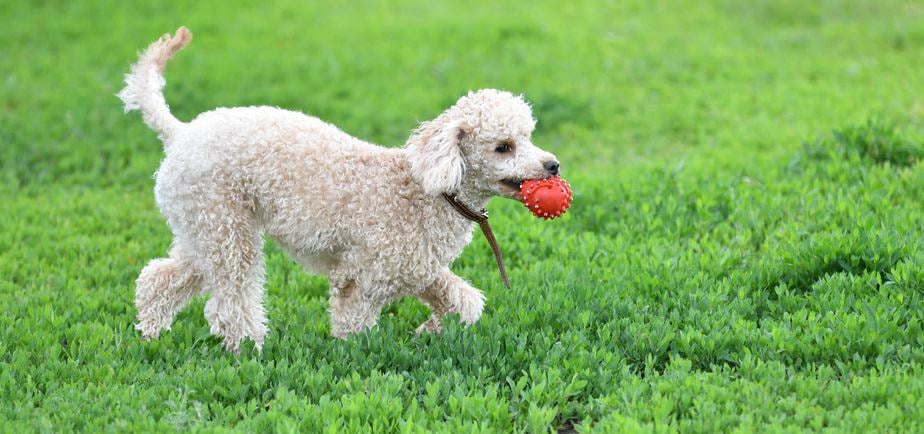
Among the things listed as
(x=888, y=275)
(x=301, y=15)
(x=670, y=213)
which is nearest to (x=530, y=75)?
(x=301, y=15)

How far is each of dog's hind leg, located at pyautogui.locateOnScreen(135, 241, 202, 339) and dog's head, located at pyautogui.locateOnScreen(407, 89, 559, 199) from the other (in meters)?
1.55

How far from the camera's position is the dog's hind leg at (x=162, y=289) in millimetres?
5914

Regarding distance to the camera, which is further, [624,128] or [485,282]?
[624,128]

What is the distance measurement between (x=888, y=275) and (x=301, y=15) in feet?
34.2

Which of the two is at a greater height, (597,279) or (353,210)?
(353,210)

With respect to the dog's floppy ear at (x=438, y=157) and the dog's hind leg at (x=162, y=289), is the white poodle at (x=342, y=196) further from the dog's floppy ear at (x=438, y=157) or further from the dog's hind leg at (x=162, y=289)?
the dog's hind leg at (x=162, y=289)

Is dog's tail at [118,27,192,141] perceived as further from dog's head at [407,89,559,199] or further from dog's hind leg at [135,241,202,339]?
dog's head at [407,89,559,199]

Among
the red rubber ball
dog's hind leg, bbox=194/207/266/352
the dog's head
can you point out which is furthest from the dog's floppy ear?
dog's hind leg, bbox=194/207/266/352

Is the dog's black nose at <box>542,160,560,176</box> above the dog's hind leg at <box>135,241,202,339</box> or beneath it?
above

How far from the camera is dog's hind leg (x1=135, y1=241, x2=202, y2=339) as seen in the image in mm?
5914

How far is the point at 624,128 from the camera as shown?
35.0 feet

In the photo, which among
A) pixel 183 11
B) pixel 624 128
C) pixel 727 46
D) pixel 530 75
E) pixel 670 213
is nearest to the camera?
pixel 670 213

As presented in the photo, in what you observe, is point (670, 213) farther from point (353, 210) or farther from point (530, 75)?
point (530, 75)

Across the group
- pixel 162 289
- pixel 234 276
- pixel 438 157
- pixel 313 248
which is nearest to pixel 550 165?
pixel 438 157
